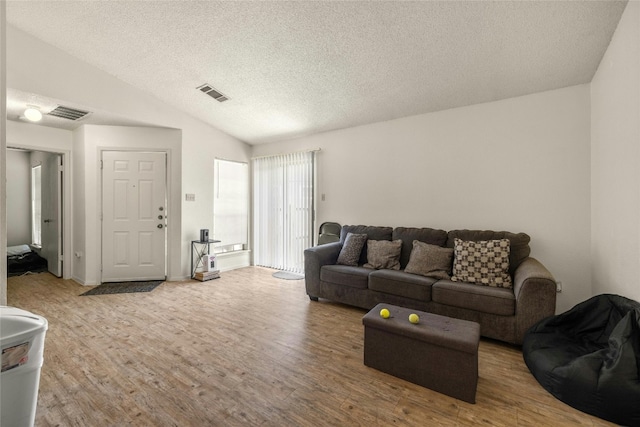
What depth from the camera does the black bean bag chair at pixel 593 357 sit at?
4.92 ft

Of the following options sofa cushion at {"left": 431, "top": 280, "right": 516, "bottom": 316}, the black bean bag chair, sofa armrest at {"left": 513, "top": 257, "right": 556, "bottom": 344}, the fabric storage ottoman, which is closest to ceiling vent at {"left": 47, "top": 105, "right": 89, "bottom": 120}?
the fabric storage ottoman

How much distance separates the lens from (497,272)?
262 centimetres

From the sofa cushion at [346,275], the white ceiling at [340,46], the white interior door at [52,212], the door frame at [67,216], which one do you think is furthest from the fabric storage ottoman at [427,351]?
the white interior door at [52,212]

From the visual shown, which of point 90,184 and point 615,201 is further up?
point 90,184

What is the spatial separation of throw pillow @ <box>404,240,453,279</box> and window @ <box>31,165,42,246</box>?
21.5 feet

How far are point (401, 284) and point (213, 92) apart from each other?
3.28m

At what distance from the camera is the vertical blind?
15.0 feet

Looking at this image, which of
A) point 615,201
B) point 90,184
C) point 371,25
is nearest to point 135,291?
point 90,184

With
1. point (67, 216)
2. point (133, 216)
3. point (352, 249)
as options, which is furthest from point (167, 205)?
point (352, 249)

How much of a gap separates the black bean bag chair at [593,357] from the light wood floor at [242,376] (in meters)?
0.09

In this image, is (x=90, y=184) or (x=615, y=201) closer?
(x=615, y=201)

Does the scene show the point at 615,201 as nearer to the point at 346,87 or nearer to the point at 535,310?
the point at 535,310

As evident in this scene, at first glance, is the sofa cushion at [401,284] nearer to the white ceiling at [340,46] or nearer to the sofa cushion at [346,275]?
the sofa cushion at [346,275]

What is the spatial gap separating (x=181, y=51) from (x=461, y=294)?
12.0 ft
